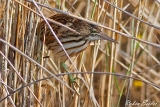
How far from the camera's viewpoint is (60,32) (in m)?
2.64

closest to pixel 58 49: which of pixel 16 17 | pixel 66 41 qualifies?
pixel 66 41

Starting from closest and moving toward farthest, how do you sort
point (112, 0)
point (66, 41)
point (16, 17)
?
point (16, 17) < point (112, 0) < point (66, 41)

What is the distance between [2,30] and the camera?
2.22 meters

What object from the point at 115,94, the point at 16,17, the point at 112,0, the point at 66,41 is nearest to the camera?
the point at 16,17

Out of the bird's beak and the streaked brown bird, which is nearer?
the bird's beak

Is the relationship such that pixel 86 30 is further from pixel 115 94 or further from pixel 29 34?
pixel 115 94

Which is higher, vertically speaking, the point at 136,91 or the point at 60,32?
the point at 60,32

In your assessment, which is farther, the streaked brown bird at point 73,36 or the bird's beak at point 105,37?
the streaked brown bird at point 73,36

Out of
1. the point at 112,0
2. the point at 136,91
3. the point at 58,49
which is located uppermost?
the point at 112,0

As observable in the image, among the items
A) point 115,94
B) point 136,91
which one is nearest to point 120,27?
point 115,94

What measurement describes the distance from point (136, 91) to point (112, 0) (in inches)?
68.0

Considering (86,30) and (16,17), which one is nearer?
(16,17)

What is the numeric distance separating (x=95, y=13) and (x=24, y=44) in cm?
51

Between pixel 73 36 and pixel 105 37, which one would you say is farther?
pixel 73 36
